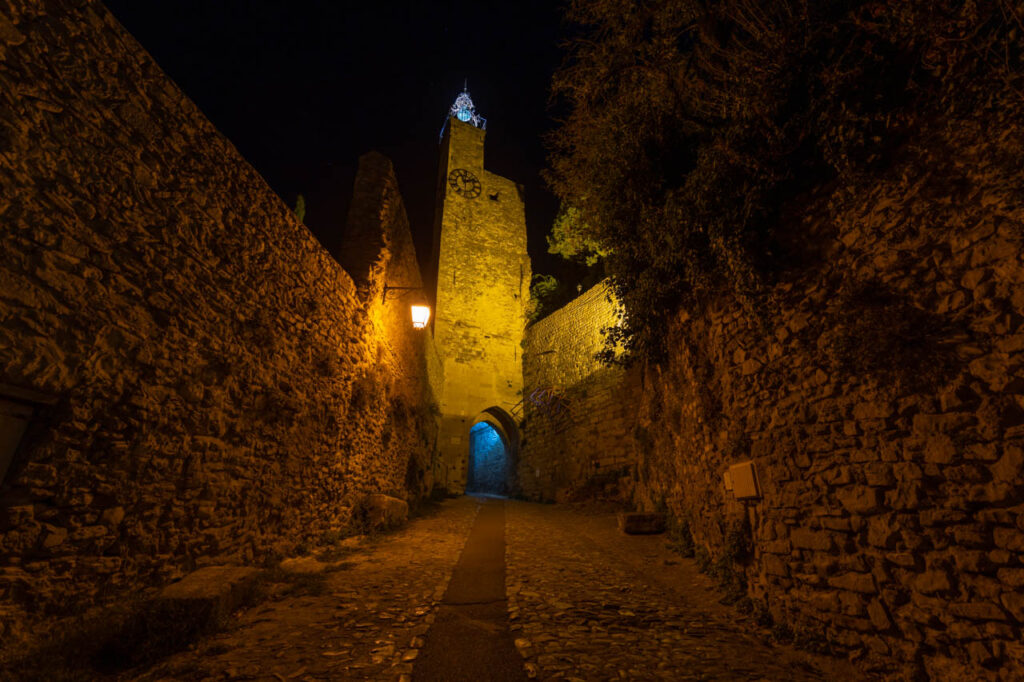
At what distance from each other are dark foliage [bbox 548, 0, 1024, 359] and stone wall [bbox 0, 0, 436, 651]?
14.4ft

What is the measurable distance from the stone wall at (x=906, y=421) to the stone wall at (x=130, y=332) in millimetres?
5056

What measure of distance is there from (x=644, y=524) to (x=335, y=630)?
5247 millimetres

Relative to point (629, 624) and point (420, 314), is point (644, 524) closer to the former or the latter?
point (629, 624)

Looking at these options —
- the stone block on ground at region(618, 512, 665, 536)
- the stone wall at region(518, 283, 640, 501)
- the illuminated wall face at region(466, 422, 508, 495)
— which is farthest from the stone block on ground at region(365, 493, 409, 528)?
the illuminated wall face at region(466, 422, 508, 495)

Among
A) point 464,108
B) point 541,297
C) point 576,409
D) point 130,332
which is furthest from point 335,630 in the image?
point 464,108

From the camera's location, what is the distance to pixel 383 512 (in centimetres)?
775

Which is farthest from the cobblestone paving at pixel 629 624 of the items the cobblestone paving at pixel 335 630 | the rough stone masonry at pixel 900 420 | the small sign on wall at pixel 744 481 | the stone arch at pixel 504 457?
the stone arch at pixel 504 457

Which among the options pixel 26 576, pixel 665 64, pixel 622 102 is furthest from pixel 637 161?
pixel 26 576

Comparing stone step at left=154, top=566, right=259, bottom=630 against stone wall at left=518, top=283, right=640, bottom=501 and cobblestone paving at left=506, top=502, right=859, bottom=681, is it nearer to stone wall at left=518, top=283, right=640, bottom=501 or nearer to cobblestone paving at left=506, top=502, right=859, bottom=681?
cobblestone paving at left=506, top=502, right=859, bottom=681

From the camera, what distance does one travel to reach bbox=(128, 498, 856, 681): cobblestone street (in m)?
2.86

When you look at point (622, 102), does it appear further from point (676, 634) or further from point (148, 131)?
point (676, 634)

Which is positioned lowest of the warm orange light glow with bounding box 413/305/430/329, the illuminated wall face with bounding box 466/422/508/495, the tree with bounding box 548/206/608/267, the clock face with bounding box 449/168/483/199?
the illuminated wall face with bounding box 466/422/508/495

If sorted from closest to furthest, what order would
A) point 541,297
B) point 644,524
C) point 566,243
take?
point 644,524, point 566,243, point 541,297

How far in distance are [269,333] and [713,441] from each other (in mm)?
5208
